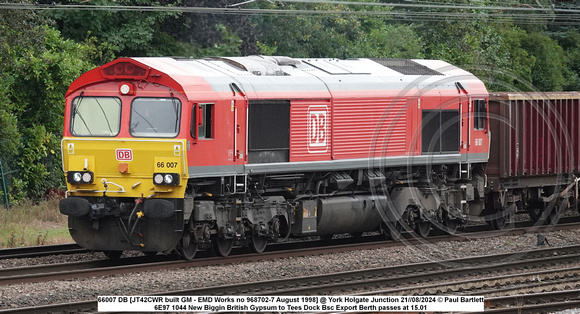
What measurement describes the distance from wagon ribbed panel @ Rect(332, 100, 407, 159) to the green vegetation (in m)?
3.39

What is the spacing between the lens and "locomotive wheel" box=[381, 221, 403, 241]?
61.9ft

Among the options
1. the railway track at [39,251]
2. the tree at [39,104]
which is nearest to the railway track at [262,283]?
the railway track at [39,251]

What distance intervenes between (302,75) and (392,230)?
4.01m

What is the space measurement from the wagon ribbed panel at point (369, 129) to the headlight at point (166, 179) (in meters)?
3.90

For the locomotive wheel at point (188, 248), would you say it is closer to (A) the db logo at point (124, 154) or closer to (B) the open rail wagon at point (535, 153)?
(A) the db logo at point (124, 154)

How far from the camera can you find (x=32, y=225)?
809 inches

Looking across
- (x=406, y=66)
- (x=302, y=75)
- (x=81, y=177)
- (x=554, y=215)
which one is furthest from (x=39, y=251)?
(x=554, y=215)

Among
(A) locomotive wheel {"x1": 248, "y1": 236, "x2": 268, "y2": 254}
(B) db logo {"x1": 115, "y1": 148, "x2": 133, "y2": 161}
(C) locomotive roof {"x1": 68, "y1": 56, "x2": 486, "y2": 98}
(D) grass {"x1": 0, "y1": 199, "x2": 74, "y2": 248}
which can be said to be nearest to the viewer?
(B) db logo {"x1": 115, "y1": 148, "x2": 133, "y2": 161}

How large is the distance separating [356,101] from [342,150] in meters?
1.00

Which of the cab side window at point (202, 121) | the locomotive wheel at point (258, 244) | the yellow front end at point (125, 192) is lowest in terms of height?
the locomotive wheel at point (258, 244)

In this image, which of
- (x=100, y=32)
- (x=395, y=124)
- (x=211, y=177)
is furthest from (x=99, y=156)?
(x=100, y=32)

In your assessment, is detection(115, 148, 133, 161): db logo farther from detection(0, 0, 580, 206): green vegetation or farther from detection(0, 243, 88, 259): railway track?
detection(0, 0, 580, 206): green vegetation

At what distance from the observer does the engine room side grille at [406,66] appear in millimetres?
19513
